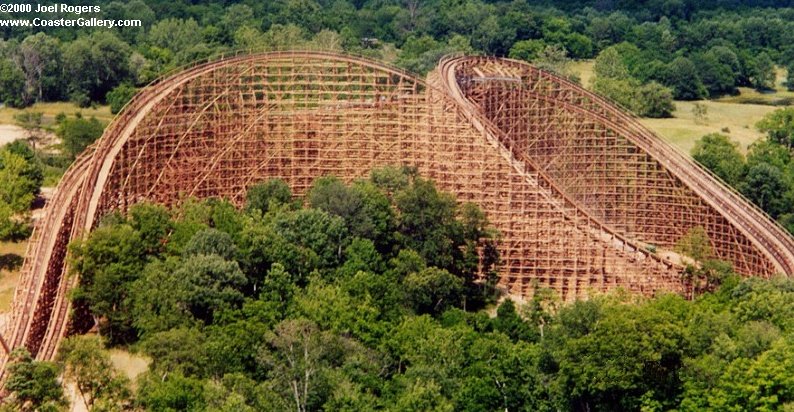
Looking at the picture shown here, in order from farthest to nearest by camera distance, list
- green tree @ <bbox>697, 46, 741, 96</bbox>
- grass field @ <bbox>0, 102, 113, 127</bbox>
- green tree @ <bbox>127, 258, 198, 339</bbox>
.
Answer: green tree @ <bbox>697, 46, 741, 96</bbox> < grass field @ <bbox>0, 102, 113, 127</bbox> < green tree @ <bbox>127, 258, 198, 339</bbox>

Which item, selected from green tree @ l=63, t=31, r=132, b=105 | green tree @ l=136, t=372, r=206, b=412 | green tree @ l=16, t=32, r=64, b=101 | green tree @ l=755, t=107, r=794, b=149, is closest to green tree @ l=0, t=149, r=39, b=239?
green tree @ l=136, t=372, r=206, b=412

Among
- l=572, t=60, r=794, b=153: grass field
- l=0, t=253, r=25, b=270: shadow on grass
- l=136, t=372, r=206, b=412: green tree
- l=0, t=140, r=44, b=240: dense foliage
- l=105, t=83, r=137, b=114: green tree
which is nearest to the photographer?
l=136, t=372, r=206, b=412: green tree

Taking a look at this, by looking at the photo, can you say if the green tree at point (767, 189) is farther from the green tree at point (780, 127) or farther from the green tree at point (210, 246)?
the green tree at point (210, 246)

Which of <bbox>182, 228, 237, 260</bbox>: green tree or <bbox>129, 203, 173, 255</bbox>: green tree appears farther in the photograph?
<bbox>129, 203, 173, 255</bbox>: green tree

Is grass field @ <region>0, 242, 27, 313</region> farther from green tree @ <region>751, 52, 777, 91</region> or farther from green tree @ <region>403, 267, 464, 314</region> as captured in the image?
green tree @ <region>751, 52, 777, 91</region>

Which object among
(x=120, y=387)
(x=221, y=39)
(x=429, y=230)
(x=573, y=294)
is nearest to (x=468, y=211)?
(x=429, y=230)

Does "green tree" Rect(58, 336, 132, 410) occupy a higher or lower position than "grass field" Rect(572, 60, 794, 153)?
lower

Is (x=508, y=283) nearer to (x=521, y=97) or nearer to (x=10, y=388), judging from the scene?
(x=521, y=97)

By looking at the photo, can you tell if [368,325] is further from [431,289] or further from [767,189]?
[767,189]
